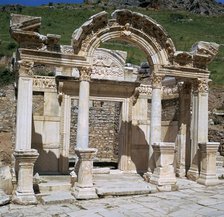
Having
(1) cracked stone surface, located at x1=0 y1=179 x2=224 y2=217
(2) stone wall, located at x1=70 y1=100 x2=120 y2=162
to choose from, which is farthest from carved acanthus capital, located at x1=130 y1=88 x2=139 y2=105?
(2) stone wall, located at x1=70 y1=100 x2=120 y2=162

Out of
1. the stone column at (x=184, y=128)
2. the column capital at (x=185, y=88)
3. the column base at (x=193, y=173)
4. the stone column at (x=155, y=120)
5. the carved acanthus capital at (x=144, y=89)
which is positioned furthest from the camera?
the carved acanthus capital at (x=144, y=89)

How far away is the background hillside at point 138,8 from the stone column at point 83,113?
2844 cm

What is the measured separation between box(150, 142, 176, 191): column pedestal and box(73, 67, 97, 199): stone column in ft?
7.18

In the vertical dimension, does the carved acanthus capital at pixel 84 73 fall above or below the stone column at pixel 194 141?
above

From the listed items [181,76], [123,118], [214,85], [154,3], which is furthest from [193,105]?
[154,3]

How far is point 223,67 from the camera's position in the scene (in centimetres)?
4209

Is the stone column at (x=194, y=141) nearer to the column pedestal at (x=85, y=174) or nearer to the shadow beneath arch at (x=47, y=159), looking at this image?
the column pedestal at (x=85, y=174)

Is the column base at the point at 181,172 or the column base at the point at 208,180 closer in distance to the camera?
the column base at the point at 208,180

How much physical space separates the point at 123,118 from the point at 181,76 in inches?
119

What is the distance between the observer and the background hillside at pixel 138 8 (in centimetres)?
4594

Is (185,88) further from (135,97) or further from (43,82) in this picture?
(43,82)

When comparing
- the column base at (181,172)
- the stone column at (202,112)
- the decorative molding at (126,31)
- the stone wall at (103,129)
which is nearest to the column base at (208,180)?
the column base at (181,172)

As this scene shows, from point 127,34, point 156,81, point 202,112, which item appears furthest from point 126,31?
point 202,112

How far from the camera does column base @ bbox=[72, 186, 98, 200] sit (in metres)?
10.1
